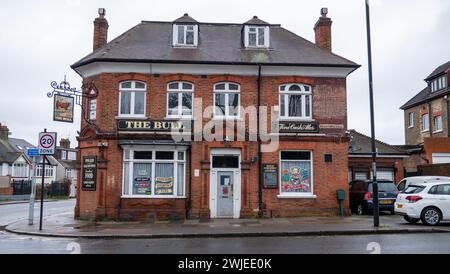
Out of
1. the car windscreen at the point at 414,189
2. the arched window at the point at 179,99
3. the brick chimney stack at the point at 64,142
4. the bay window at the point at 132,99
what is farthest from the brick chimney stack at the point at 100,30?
the brick chimney stack at the point at 64,142

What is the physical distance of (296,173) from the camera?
20031mm

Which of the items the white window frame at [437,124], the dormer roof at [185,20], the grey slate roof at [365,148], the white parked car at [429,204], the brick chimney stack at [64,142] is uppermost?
the dormer roof at [185,20]

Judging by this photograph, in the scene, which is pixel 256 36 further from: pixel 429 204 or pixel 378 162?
pixel 378 162

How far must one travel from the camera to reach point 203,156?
19.5 metres

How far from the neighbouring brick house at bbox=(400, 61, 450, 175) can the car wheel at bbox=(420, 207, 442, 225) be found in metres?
→ 15.5

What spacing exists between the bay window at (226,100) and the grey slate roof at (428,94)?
25.0 m

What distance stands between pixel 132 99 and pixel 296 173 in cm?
836

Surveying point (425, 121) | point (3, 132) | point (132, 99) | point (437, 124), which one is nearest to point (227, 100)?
point (132, 99)

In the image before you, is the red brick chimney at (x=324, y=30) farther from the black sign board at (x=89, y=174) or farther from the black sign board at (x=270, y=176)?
the black sign board at (x=89, y=174)

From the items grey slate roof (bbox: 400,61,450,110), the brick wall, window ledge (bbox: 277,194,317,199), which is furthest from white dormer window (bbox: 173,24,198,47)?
grey slate roof (bbox: 400,61,450,110)

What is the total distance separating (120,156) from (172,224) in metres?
4.20

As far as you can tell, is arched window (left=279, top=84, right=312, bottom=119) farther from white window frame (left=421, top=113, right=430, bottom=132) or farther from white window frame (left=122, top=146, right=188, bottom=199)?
white window frame (left=421, top=113, right=430, bottom=132)

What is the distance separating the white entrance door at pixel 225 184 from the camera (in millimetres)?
19531
